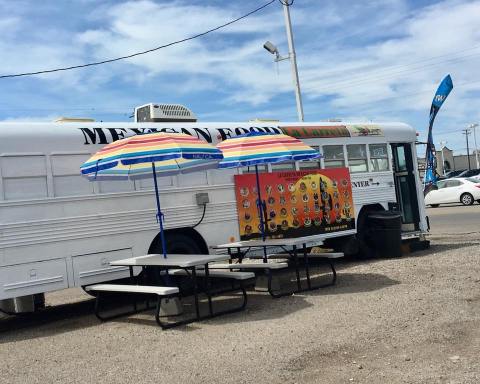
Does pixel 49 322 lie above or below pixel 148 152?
below

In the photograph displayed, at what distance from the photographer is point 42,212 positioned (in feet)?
24.3

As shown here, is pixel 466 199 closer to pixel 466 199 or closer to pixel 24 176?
pixel 466 199

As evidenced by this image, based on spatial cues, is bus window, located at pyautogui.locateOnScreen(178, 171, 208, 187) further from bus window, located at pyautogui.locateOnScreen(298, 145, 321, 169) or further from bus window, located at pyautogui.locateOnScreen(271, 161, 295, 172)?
bus window, located at pyautogui.locateOnScreen(298, 145, 321, 169)

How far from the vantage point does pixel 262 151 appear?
8.20 metres

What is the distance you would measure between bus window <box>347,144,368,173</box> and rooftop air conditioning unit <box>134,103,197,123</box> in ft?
10.8

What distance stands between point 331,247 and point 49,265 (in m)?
6.05

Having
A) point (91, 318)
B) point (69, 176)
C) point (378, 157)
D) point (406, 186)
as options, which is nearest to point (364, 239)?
point (378, 157)

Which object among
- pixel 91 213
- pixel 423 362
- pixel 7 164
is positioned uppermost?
pixel 7 164

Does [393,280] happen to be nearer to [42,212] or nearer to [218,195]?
[218,195]

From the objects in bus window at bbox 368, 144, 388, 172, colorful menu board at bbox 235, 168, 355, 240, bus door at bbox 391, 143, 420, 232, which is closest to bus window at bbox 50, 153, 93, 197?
colorful menu board at bbox 235, 168, 355, 240

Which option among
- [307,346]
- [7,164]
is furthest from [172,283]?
[307,346]

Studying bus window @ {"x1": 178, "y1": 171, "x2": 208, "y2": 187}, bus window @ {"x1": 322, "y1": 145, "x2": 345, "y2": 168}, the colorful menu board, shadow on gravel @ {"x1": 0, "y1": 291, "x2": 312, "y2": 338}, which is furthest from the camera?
bus window @ {"x1": 322, "y1": 145, "x2": 345, "y2": 168}

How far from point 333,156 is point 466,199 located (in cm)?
1597

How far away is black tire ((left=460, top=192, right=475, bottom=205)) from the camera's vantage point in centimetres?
2481
